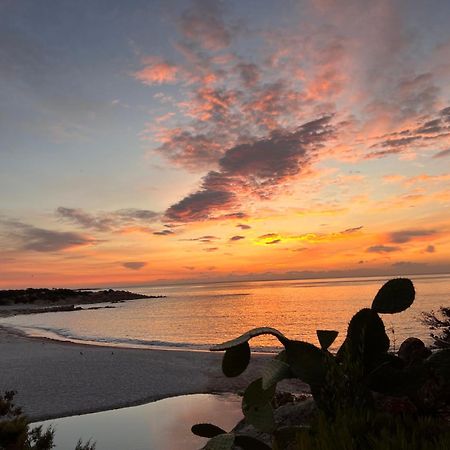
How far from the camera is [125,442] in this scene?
36.5 ft

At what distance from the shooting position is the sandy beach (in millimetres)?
15797

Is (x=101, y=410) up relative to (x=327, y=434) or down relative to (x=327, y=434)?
down

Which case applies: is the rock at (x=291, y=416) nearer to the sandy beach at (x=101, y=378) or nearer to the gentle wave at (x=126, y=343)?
the sandy beach at (x=101, y=378)

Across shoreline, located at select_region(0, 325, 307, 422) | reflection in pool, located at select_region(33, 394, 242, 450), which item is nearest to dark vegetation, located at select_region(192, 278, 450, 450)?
reflection in pool, located at select_region(33, 394, 242, 450)

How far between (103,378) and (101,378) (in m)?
0.09

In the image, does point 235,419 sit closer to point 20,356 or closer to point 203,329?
point 20,356

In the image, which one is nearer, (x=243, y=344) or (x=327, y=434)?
(x=327, y=434)

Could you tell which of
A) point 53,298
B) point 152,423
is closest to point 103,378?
point 152,423

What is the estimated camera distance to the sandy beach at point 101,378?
15.8 meters

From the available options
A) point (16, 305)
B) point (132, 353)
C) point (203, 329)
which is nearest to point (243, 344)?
point (132, 353)

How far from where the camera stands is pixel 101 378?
19.6m

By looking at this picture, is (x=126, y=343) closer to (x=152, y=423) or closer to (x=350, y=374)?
(x=152, y=423)

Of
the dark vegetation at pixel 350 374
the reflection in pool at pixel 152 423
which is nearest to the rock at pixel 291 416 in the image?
the dark vegetation at pixel 350 374

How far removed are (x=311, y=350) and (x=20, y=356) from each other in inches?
988
